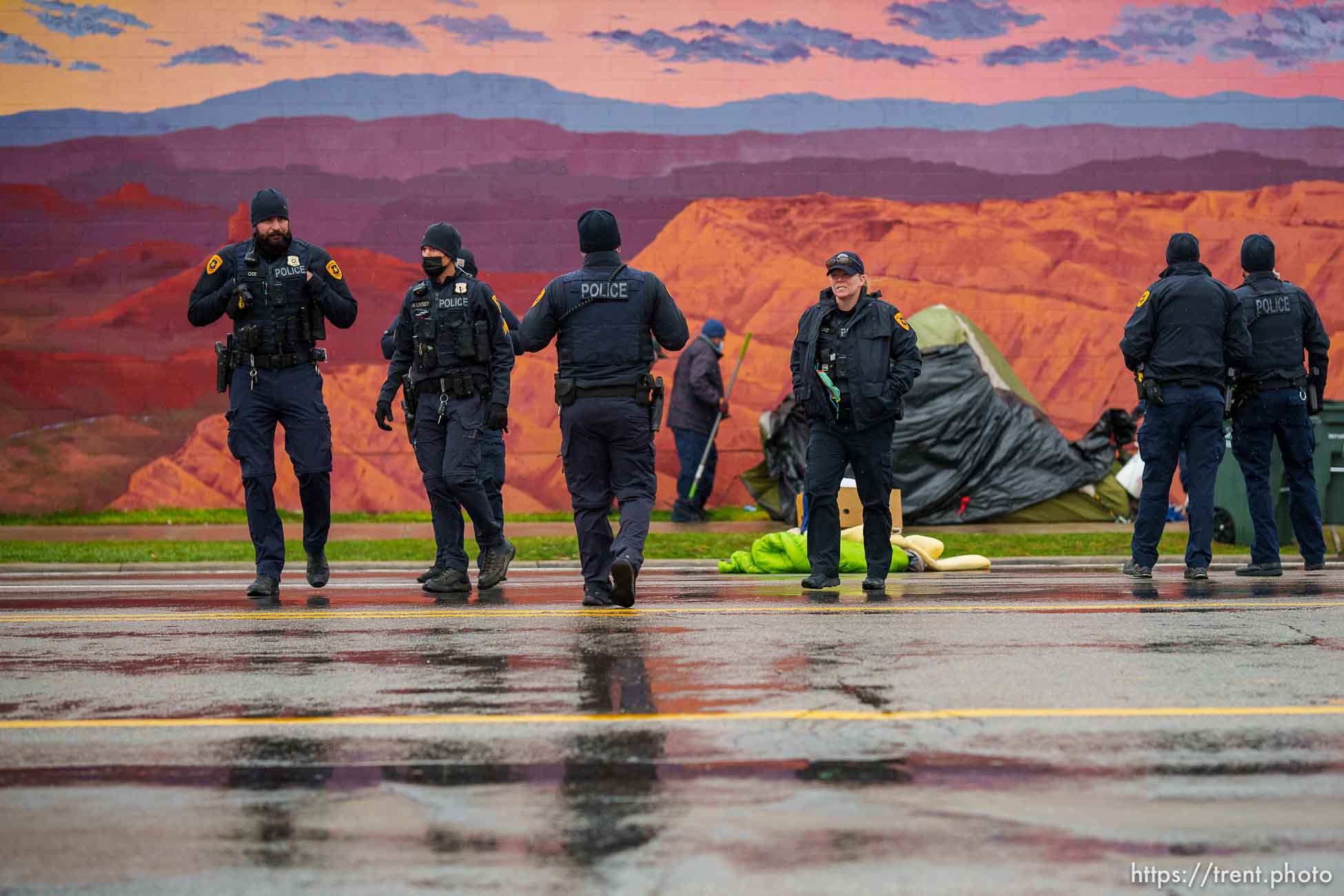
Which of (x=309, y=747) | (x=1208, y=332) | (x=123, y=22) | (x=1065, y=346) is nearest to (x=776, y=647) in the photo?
(x=309, y=747)

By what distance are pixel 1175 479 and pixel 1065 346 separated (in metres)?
2.04

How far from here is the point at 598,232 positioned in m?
9.45

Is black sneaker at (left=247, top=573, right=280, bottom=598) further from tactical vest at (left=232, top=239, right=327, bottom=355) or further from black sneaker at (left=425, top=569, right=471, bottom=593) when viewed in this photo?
tactical vest at (left=232, top=239, right=327, bottom=355)

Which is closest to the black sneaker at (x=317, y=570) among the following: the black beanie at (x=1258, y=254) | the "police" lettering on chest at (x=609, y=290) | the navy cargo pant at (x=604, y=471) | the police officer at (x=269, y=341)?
the police officer at (x=269, y=341)

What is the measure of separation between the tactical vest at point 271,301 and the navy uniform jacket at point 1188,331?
5.13 meters

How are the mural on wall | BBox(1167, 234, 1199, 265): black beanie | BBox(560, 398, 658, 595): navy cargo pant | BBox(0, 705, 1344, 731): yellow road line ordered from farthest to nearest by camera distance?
1. the mural on wall
2. BBox(1167, 234, 1199, 265): black beanie
3. BBox(560, 398, 658, 595): navy cargo pant
4. BBox(0, 705, 1344, 731): yellow road line

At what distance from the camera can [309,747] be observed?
534 centimetres

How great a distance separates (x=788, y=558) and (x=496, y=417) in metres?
3.25

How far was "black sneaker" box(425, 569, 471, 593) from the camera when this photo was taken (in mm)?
10312

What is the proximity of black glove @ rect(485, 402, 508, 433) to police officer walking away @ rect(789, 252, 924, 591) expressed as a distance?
1766 mm

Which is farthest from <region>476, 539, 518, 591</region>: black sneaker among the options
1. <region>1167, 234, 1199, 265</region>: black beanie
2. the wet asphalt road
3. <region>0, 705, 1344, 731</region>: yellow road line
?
<region>0, 705, 1344, 731</region>: yellow road line

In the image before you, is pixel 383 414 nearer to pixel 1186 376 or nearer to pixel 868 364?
pixel 868 364

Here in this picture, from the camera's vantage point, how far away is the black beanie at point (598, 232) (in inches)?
371

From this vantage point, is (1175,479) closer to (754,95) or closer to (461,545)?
(754,95)
